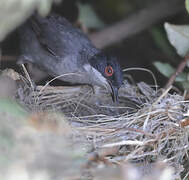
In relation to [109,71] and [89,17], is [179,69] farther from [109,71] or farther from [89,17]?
[89,17]

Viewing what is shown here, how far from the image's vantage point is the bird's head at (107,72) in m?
3.16

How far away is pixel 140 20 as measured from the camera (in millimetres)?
4125

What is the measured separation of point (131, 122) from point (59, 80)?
3.96ft

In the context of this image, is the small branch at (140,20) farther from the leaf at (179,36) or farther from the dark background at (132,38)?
the leaf at (179,36)

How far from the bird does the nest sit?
0.82ft

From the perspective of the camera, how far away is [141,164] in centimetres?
241

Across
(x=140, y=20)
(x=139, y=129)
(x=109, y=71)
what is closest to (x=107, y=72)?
(x=109, y=71)

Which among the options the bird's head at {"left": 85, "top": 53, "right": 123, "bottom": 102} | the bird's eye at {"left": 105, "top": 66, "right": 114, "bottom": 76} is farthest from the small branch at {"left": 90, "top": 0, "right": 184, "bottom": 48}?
the bird's eye at {"left": 105, "top": 66, "right": 114, "bottom": 76}

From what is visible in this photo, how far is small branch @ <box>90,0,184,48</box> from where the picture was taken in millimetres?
4121

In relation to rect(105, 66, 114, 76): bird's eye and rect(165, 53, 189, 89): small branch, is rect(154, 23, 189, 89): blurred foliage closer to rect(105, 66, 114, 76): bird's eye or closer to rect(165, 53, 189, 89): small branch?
rect(165, 53, 189, 89): small branch

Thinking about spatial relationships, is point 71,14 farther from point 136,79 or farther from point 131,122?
point 131,122

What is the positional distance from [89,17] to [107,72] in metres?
1.25

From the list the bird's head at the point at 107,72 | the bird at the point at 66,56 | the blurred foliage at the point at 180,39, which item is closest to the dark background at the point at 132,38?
the bird at the point at 66,56

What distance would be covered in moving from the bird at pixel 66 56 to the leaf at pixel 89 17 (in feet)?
2.16
